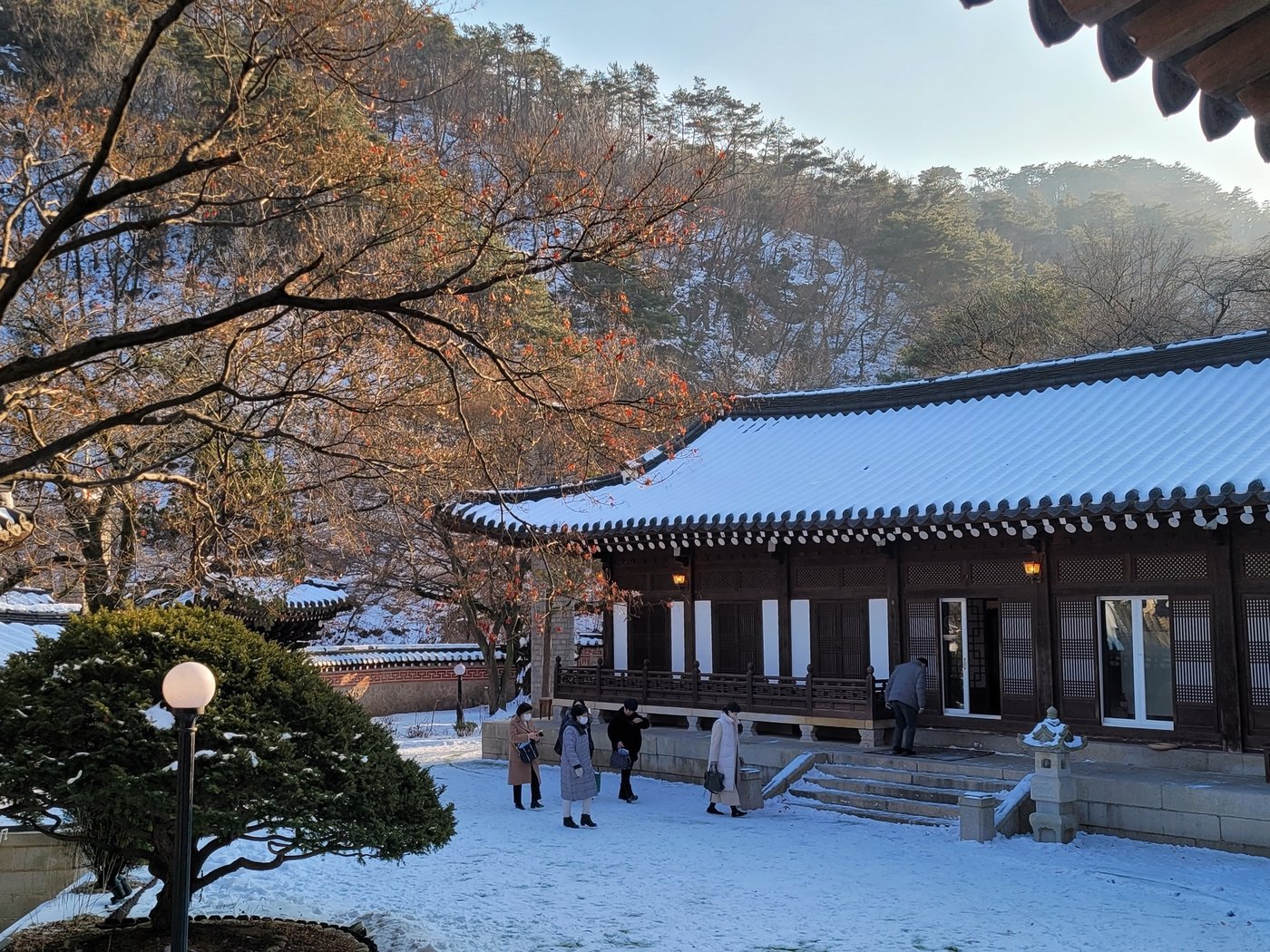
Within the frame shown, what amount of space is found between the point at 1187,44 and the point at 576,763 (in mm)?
11635

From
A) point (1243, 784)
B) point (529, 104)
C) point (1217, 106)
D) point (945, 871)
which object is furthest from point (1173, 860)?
point (529, 104)

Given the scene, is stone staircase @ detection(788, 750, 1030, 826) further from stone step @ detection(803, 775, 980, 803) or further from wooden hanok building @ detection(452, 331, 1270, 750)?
wooden hanok building @ detection(452, 331, 1270, 750)

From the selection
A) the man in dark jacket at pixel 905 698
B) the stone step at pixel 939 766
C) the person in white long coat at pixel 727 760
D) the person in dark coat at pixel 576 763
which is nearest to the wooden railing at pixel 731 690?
the man in dark jacket at pixel 905 698

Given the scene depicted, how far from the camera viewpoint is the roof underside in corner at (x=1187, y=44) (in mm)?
2594

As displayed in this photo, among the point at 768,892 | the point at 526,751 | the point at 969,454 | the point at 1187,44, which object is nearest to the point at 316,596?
the point at 526,751

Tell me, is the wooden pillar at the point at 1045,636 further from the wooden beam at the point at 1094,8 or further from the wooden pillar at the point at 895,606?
the wooden beam at the point at 1094,8

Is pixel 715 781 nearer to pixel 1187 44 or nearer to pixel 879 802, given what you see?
pixel 879 802

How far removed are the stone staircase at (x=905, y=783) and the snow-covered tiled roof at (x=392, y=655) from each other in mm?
17768

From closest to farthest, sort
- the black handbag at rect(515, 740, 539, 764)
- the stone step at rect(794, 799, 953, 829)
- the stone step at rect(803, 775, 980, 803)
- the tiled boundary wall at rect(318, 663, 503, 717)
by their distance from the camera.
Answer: the stone step at rect(794, 799, 953, 829) < the stone step at rect(803, 775, 980, 803) < the black handbag at rect(515, 740, 539, 764) < the tiled boundary wall at rect(318, 663, 503, 717)

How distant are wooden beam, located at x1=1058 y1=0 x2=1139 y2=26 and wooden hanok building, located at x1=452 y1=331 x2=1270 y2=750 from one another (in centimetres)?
847

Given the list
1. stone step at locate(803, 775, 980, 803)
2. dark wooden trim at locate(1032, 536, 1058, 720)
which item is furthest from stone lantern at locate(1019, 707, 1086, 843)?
dark wooden trim at locate(1032, 536, 1058, 720)

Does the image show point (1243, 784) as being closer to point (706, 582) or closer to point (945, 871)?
point (945, 871)

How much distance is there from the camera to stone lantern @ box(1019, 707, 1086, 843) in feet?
38.8

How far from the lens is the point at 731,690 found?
1731 cm
